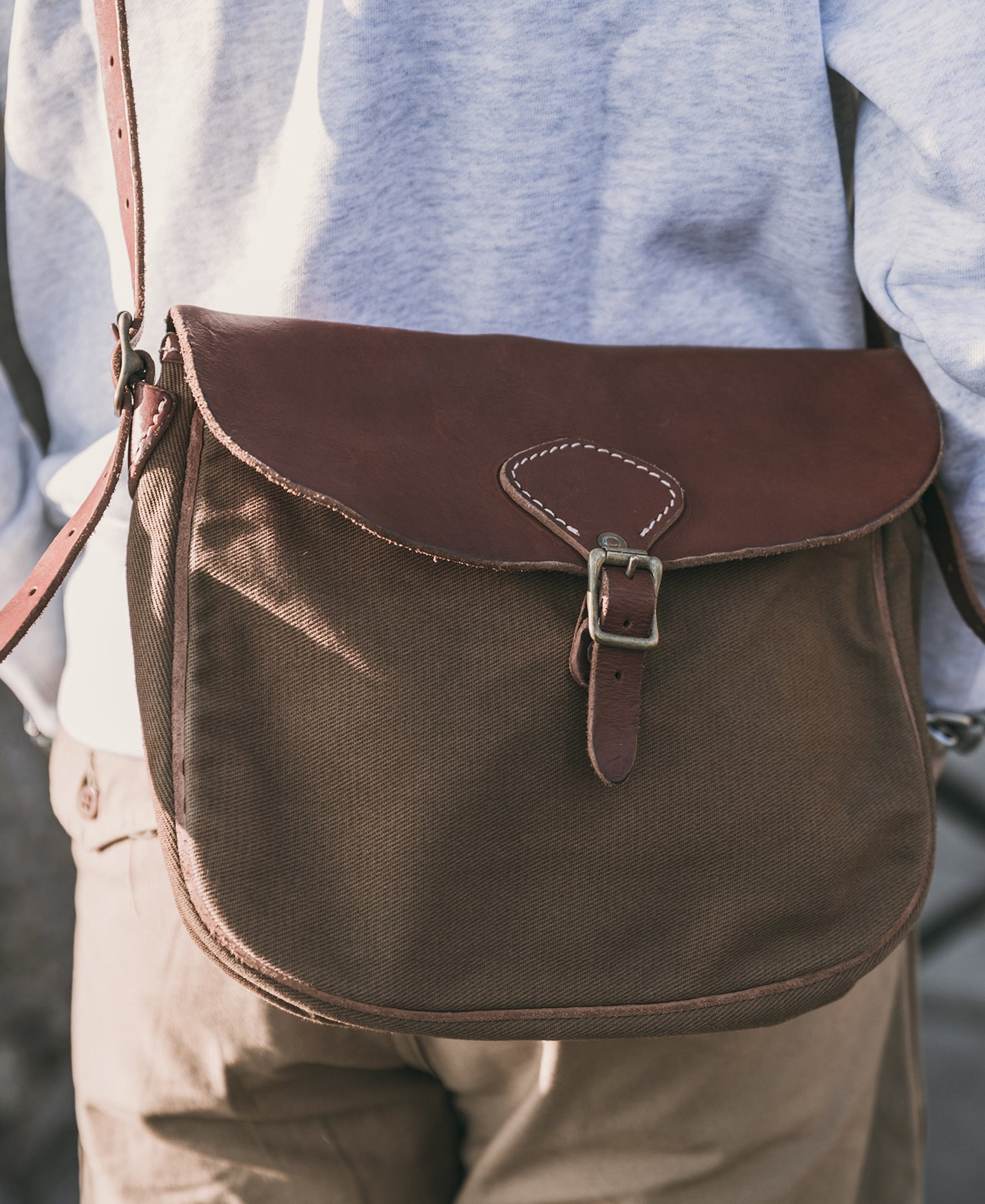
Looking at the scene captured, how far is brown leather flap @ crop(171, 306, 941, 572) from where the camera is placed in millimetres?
630

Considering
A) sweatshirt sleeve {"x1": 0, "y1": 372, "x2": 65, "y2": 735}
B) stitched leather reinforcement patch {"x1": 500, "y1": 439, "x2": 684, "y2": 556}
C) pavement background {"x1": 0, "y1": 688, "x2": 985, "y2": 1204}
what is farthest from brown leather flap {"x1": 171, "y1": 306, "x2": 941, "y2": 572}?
pavement background {"x1": 0, "y1": 688, "x2": 985, "y2": 1204}

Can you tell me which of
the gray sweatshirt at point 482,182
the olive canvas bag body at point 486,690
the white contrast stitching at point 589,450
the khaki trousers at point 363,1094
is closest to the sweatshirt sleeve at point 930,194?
the gray sweatshirt at point 482,182

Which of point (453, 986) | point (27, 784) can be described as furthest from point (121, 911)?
point (27, 784)

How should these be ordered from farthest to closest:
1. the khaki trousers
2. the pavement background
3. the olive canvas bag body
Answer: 1. the pavement background
2. the khaki trousers
3. the olive canvas bag body

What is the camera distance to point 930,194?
0.72m

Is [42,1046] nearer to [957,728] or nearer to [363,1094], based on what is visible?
[363,1094]

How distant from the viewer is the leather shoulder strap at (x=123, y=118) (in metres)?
0.62

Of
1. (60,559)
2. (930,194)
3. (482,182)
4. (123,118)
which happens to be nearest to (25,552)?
(60,559)

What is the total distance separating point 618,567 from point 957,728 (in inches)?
18.3

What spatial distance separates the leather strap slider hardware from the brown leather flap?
0.03 metres

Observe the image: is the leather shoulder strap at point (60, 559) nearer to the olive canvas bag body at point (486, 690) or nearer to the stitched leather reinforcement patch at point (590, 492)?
the olive canvas bag body at point (486, 690)

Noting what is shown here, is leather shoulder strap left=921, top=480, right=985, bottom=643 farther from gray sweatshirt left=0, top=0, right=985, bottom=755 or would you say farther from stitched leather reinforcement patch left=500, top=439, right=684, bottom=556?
stitched leather reinforcement patch left=500, top=439, right=684, bottom=556

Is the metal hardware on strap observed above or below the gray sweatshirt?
below

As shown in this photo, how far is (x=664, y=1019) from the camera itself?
0.66 m
